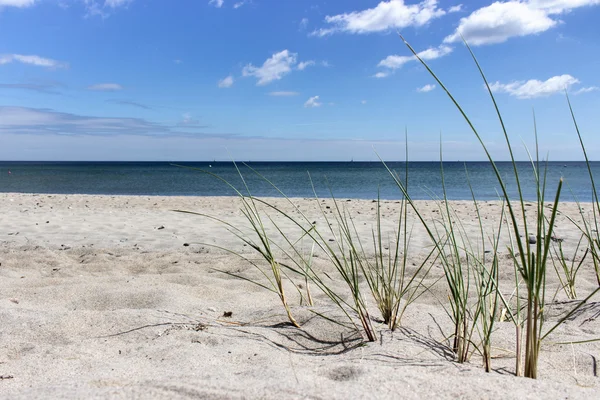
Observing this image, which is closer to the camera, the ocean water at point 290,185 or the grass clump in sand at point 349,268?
the grass clump in sand at point 349,268

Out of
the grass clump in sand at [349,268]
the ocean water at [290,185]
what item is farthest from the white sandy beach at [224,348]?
the ocean water at [290,185]

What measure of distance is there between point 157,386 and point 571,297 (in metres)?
1.98

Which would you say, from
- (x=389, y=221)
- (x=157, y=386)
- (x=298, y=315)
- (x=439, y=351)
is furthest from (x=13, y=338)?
(x=389, y=221)

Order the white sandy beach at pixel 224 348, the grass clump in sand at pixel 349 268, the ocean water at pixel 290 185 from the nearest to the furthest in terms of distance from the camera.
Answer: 1. the white sandy beach at pixel 224 348
2. the grass clump in sand at pixel 349 268
3. the ocean water at pixel 290 185

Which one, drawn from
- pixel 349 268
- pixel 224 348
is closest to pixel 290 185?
pixel 349 268

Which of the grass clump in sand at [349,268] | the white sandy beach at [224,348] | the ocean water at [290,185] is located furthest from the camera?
the ocean water at [290,185]

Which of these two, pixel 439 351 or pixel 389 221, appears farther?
pixel 389 221

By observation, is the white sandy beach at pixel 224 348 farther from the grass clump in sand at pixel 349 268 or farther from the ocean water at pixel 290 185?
the ocean water at pixel 290 185

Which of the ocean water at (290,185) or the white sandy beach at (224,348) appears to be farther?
the ocean water at (290,185)

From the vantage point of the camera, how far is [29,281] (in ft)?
8.70

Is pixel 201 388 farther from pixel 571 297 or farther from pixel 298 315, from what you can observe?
pixel 571 297

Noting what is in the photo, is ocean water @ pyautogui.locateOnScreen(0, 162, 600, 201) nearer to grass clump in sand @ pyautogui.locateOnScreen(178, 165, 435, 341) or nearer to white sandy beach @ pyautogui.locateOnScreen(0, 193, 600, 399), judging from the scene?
grass clump in sand @ pyautogui.locateOnScreen(178, 165, 435, 341)

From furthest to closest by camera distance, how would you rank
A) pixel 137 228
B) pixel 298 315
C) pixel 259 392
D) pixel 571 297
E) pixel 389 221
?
pixel 389 221 → pixel 137 228 → pixel 571 297 → pixel 298 315 → pixel 259 392

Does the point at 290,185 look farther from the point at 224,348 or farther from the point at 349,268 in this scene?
the point at 224,348
